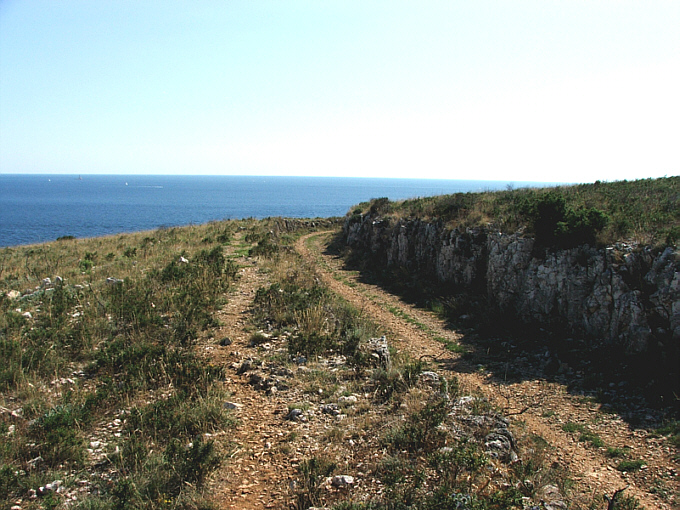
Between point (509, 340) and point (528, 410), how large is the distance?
4.71 m

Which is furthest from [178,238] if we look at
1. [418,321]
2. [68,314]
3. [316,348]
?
[316,348]

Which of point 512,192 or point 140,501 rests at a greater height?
point 512,192

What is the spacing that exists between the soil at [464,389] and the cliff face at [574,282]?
119 inches

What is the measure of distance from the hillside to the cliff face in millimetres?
2725

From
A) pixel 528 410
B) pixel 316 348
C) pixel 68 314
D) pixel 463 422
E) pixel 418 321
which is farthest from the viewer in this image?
pixel 418 321

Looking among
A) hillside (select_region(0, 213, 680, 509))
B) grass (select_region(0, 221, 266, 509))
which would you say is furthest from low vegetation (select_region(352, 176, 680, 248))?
grass (select_region(0, 221, 266, 509))

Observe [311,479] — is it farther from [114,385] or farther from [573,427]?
[573,427]

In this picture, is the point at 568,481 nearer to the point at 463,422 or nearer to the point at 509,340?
the point at 463,422

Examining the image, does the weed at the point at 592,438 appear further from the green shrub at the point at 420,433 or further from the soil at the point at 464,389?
the green shrub at the point at 420,433

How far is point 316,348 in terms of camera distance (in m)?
10.6

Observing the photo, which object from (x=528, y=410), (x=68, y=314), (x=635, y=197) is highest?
(x=635, y=197)

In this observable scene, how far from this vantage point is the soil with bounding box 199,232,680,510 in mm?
6078

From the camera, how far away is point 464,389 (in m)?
10.2

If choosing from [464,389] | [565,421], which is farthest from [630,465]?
[464,389]
